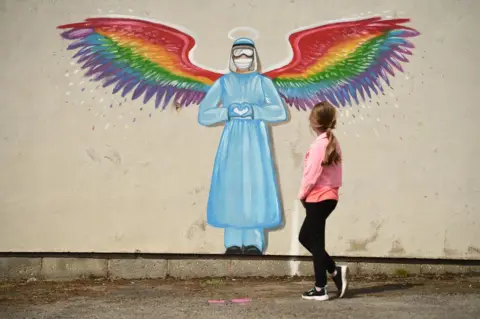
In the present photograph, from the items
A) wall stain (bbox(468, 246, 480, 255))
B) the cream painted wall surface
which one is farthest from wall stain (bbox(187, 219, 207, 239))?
wall stain (bbox(468, 246, 480, 255))

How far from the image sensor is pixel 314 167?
491 cm

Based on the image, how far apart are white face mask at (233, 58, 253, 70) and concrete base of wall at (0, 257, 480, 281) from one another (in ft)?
5.74

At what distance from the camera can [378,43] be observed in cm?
627

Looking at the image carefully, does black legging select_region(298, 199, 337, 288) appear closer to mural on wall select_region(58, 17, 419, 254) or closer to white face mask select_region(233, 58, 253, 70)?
mural on wall select_region(58, 17, 419, 254)

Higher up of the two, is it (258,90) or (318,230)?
(258,90)

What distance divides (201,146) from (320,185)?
1641mm

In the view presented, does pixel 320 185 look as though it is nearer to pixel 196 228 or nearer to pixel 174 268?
pixel 196 228

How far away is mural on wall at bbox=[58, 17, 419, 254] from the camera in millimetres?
6242

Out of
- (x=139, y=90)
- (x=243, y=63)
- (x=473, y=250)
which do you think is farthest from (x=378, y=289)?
(x=139, y=90)

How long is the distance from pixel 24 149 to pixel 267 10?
2555mm

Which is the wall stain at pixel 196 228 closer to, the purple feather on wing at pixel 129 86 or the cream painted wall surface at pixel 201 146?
the cream painted wall surface at pixel 201 146

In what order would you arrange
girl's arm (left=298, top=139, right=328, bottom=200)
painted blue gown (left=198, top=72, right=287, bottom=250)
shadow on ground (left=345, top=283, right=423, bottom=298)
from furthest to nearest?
painted blue gown (left=198, top=72, right=287, bottom=250)
shadow on ground (left=345, top=283, right=423, bottom=298)
girl's arm (left=298, top=139, right=328, bottom=200)

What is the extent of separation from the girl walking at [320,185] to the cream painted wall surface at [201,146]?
3.95ft

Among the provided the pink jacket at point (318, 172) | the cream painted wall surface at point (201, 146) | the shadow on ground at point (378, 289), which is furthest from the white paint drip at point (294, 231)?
the pink jacket at point (318, 172)
